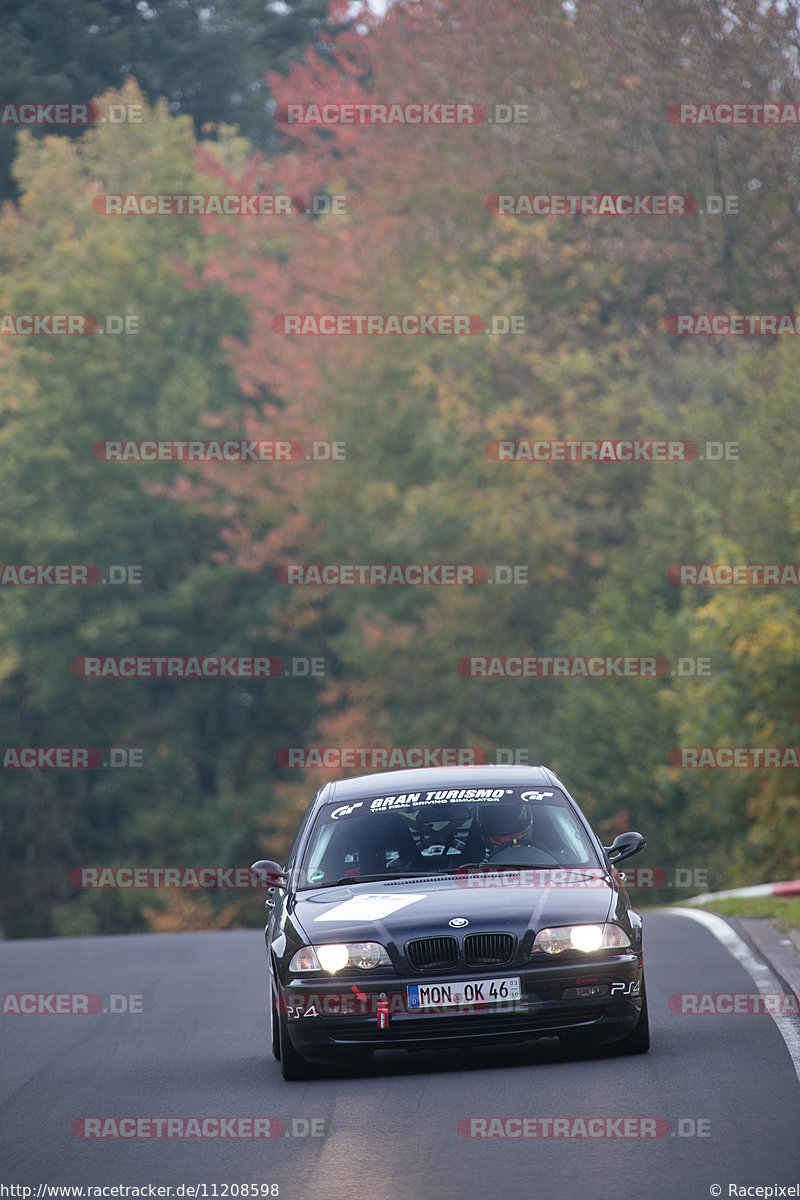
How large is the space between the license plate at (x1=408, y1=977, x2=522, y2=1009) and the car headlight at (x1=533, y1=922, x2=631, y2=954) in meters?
0.24

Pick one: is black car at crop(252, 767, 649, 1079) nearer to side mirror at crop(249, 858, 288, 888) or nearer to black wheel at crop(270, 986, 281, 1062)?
black wheel at crop(270, 986, 281, 1062)

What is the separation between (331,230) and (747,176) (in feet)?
39.2

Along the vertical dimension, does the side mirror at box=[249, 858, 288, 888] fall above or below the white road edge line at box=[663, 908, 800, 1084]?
above

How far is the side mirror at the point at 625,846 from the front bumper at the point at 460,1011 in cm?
109

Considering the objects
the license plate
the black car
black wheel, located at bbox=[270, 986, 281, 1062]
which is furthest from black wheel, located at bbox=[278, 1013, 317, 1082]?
the license plate

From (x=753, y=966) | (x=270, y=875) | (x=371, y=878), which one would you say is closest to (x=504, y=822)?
(x=371, y=878)

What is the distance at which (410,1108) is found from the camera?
8.45 metres

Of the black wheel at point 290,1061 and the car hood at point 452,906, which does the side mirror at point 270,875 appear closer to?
the car hood at point 452,906

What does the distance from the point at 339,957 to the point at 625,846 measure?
6.64 feet

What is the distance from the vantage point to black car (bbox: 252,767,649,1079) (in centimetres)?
906

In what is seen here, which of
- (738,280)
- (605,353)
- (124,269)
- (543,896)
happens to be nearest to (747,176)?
(738,280)

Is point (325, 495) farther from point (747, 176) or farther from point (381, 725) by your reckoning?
point (747, 176)

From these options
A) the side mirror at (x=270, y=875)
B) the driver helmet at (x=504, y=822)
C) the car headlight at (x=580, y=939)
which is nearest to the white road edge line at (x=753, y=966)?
the car headlight at (x=580, y=939)

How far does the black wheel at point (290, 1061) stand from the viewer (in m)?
9.42
